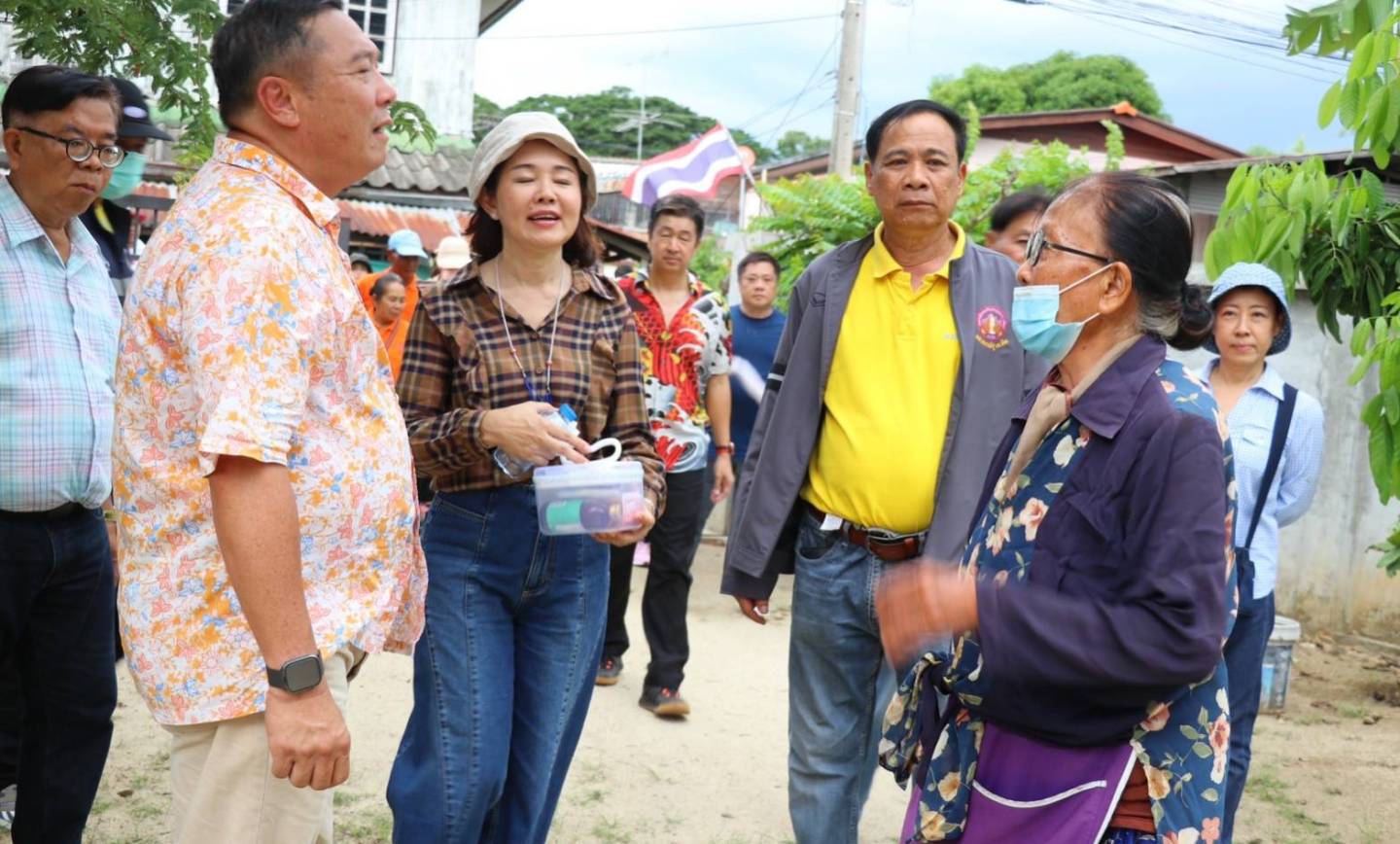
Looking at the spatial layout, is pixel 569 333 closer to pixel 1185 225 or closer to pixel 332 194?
pixel 332 194

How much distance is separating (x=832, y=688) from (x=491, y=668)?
967 millimetres

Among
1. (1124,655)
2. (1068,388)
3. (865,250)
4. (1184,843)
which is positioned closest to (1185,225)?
(1068,388)

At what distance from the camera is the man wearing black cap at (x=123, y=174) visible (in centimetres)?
421

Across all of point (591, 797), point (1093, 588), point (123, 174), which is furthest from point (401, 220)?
point (1093, 588)

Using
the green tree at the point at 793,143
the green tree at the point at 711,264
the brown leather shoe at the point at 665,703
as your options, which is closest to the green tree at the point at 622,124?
the green tree at the point at 793,143

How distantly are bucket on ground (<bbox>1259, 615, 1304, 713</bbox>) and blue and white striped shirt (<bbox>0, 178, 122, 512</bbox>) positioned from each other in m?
5.80

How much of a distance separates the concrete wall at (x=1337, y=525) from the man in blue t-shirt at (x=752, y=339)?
299 centimetres

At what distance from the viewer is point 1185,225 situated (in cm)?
235

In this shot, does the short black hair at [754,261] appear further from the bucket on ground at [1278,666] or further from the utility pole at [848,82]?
the utility pole at [848,82]

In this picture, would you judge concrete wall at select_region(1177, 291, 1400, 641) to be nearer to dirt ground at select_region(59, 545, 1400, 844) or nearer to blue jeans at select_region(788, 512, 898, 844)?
dirt ground at select_region(59, 545, 1400, 844)

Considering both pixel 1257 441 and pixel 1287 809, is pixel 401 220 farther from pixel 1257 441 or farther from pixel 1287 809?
pixel 1287 809

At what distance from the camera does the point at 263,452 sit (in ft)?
6.82

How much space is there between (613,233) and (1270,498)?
932 cm

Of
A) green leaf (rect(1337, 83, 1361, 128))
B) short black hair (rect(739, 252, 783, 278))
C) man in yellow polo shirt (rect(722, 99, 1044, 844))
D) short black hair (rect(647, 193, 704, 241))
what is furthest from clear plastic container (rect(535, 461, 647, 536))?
short black hair (rect(739, 252, 783, 278))
